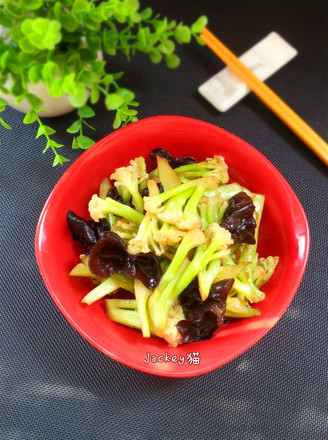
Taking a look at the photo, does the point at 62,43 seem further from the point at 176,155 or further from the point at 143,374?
the point at 143,374

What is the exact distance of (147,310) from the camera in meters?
1.00

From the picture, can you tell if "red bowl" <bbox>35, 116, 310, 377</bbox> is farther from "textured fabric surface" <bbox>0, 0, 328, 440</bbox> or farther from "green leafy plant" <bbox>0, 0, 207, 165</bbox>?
"green leafy plant" <bbox>0, 0, 207, 165</bbox>

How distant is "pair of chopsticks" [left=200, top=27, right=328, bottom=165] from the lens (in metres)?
1.30

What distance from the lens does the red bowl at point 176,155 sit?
102 cm

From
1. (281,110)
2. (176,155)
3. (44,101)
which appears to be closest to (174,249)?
(176,155)

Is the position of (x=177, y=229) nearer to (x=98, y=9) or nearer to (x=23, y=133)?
(x=98, y=9)

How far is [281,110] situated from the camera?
4.27ft

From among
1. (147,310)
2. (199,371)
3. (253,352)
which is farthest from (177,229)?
(253,352)

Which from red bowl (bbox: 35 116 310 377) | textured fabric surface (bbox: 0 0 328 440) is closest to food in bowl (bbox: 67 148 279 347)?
red bowl (bbox: 35 116 310 377)

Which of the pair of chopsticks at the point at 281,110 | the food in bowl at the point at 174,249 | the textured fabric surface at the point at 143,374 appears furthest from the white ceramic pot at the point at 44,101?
the pair of chopsticks at the point at 281,110

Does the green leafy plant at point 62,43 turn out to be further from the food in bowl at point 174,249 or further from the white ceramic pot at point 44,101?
the food in bowl at point 174,249

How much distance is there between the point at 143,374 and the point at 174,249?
37cm

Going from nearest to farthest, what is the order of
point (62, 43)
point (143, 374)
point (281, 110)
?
1. point (62, 43)
2. point (143, 374)
3. point (281, 110)

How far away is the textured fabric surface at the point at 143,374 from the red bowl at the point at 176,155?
15 cm
